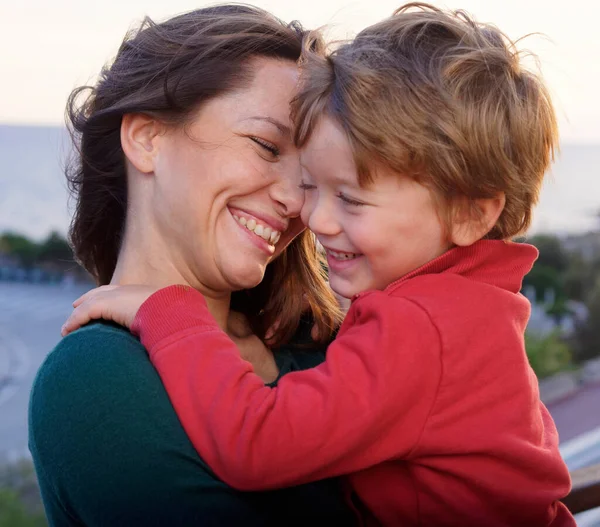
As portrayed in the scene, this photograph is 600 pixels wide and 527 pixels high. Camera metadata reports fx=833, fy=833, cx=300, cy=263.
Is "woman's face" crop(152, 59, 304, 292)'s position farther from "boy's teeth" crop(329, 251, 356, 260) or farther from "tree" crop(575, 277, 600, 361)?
"tree" crop(575, 277, 600, 361)

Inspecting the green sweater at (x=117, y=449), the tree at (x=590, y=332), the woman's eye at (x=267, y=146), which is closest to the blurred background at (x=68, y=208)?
the tree at (x=590, y=332)

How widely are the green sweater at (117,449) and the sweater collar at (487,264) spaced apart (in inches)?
17.9

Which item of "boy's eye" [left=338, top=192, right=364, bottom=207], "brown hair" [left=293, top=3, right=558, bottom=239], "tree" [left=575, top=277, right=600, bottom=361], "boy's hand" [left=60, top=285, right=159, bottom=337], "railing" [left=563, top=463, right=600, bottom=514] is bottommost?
"tree" [left=575, top=277, right=600, bottom=361]

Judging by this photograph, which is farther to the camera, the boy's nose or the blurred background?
the blurred background

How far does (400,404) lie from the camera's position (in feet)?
4.31

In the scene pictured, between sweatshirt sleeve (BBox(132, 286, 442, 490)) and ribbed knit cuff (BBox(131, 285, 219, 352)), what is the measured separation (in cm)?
3

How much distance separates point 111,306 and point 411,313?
56 cm

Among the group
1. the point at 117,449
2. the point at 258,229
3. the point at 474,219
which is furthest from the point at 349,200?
the point at 117,449

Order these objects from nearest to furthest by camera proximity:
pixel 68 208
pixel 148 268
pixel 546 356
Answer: pixel 148 268 → pixel 68 208 → pixel 546 356

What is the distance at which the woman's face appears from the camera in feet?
5.50

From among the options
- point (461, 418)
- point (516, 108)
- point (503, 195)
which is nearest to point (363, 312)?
point (461, 418)

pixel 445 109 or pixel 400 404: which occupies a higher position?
pixel 445 109

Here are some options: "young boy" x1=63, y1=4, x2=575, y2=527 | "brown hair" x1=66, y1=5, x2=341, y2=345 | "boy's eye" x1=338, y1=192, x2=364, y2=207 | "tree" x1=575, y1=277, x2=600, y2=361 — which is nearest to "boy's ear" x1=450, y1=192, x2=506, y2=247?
"young boy" x1=63, y1=4, x2=575, y2=527

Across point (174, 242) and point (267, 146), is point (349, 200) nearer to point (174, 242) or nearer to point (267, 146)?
point (267, 146)
